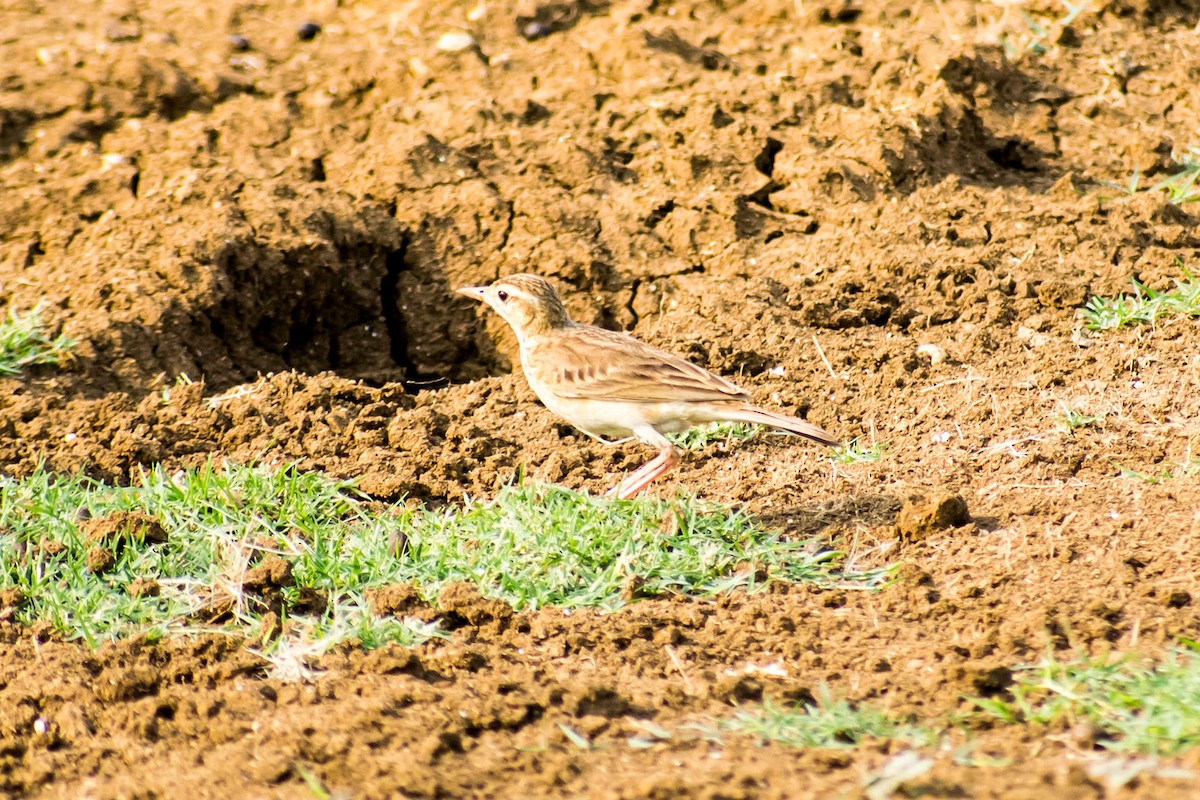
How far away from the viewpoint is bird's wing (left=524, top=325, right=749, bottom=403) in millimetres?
5891

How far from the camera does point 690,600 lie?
504cm

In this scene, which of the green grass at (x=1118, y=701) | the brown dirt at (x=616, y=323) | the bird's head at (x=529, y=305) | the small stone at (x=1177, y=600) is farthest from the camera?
the bird's head at (x=529, y=305)

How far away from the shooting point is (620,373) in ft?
20.0

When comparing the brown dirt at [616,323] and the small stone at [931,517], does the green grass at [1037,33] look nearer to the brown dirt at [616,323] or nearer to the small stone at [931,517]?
the brown dirt at [616,323]

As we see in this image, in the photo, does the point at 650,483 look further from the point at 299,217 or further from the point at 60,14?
the point at 60,14

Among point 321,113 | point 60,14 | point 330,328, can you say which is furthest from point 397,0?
point 330,328

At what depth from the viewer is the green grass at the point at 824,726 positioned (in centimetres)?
392

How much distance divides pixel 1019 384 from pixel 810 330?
1.19m

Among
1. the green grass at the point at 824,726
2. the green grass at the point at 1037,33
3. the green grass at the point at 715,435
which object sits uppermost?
the green grass at the point at 1037,33

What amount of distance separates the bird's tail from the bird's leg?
34cm

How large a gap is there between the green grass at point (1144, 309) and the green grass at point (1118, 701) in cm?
303

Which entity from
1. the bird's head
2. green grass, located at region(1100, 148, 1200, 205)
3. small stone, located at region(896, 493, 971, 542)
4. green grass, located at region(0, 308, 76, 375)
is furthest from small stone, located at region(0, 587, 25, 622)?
green grass, located at region(1100, 148, 1200, 205)

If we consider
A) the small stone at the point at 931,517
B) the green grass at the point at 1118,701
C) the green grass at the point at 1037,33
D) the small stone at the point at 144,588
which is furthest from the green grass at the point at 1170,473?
the green grass at the point at 1037,33

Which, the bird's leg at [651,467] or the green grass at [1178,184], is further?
the green grass at [1178,184]
